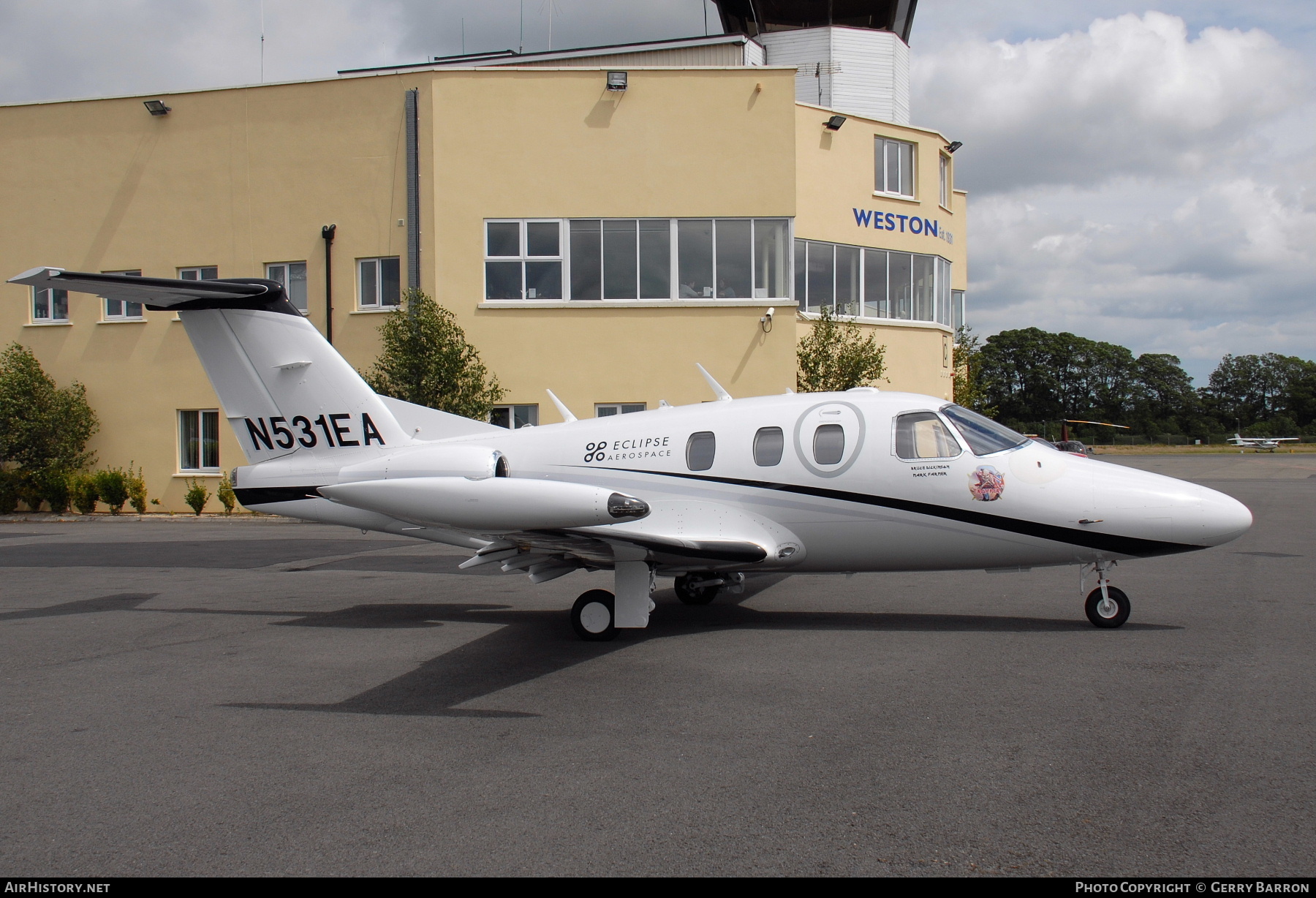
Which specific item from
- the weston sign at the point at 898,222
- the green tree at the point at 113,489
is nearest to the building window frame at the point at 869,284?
the weston sign at the point at 898,222

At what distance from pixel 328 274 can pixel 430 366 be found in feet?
16.8

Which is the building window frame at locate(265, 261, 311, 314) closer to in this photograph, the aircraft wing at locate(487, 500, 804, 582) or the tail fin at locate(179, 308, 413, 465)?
the tail fin at locate(179, 308, 413, 465)

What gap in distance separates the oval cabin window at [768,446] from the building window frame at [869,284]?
50.9 feet

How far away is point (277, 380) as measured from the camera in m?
10.6

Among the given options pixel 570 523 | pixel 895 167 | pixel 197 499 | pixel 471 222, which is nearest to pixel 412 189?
pixel 471 222

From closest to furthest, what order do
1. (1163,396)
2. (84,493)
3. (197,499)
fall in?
(197,499)
(84,493)
(1163,396)

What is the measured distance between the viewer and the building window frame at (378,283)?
78.3 ft

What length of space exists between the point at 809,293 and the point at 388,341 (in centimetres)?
1136

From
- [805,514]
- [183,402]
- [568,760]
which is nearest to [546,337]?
[183,402]

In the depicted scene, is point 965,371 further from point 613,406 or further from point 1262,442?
point 1262,442

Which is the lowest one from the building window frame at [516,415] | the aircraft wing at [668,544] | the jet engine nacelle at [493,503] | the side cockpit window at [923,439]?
the aircraft wing at [668,544]

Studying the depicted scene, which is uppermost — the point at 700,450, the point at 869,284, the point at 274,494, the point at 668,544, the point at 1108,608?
the point at 869,284

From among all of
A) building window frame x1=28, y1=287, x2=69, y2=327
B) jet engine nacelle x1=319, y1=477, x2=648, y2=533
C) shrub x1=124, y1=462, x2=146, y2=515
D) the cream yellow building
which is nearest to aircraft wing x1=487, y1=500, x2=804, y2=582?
jet engine nacelle x1=319, y1=477, x2=648, y2=533

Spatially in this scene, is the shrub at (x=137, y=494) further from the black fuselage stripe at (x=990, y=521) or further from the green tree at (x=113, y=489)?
the black fuselage stripe at (x=990, y=521)
